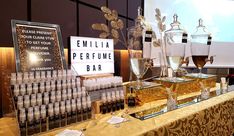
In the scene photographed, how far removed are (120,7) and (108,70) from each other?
57.2 inches

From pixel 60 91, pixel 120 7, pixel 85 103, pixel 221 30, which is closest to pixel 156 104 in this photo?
pixel 85 103

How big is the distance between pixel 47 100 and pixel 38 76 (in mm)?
139

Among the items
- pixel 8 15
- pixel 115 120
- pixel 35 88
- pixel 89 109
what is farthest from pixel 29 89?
pixel 8 15

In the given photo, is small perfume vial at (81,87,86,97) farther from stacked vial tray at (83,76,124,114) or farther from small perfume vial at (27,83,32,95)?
small perfume vial at (27,83,32,95)

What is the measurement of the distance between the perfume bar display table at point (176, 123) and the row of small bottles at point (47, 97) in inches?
4.4

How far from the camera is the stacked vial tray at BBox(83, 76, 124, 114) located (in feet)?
2.95

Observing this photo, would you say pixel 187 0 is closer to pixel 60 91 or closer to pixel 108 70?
pixel 108 70

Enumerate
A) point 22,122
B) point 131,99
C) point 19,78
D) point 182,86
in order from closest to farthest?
point 22,122 → point 19,78 → point 131,99 → point 182,86

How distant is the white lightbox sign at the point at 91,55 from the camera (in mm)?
2834

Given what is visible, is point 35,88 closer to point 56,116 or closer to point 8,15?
point 56,116

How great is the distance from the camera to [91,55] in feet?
10.2

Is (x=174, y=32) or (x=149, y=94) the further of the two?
(x=174, y=32)

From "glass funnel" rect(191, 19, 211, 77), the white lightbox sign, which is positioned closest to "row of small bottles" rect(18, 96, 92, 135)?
→ "glass funnel" rect(191, 19, 211, 77)

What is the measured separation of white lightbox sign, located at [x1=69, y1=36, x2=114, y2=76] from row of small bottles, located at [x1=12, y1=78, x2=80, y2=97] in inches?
73.8
